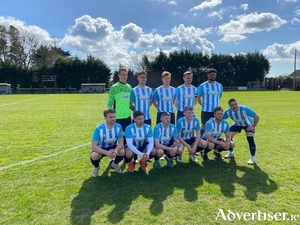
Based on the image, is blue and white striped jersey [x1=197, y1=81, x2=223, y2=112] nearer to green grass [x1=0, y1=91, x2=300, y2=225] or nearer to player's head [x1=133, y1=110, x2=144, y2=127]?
green grass [x1=0, y1=91, x2=300, y2=225]

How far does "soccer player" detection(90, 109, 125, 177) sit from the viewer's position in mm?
3715

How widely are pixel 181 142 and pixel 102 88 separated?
38.2 metres

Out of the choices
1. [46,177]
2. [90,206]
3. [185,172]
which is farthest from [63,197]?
[185,172]

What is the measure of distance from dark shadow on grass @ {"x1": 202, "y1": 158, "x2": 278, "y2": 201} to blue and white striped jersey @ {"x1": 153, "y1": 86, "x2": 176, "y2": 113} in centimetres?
134

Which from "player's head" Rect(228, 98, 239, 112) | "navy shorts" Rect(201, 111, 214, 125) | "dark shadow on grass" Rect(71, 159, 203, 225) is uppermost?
"player's head" Rect(228, 98, 239, 112)

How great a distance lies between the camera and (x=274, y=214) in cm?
272

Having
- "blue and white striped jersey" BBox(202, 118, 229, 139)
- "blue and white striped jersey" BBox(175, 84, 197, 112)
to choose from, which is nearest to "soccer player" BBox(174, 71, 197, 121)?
"blue and white striped jersey" BBox(175, 84, 197, 112)

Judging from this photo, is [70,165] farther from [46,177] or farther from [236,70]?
[236,70]

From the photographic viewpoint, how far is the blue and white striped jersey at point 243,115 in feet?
14.8

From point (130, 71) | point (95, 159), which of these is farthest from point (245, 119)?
point (130, 71)

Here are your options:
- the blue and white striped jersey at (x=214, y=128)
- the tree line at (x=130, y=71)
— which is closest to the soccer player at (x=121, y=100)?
the blue and white striped jersey at (x=214, y=128)

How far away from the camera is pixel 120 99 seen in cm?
444

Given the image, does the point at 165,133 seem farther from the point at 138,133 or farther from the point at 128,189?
the point at 128,189

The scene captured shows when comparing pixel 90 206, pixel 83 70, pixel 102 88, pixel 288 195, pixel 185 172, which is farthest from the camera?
pixel 83 70
